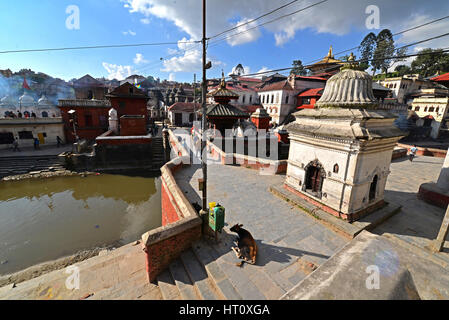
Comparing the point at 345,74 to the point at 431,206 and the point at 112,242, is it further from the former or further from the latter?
the point at 112,242

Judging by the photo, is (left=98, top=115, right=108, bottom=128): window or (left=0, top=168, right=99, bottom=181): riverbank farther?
(left=98, top=115, right=108, bottom=128): window

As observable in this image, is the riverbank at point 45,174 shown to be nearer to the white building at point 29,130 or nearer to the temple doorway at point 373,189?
the white building at point 29,130

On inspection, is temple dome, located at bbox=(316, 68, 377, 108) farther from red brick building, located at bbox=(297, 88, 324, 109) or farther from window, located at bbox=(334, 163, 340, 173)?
red brick building, located at bbox=(297, 88, 324, 109)

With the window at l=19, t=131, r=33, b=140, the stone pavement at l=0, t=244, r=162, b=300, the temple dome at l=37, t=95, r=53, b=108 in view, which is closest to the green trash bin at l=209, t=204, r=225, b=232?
the stone pavement at l=0, t=244, r=162, b=300

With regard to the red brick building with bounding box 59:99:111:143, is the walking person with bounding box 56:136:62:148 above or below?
below

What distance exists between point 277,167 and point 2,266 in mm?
13264

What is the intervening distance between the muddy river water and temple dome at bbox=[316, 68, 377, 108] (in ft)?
34.6

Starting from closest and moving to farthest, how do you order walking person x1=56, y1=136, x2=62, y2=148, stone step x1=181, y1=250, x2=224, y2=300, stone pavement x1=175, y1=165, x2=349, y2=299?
stone step x1=181, y1=250, x2=224, y2=300
stone pavement x1=175, y1=165, x2=349, y2=299
walking person x1=56, y1=136, x2=62, y2=148

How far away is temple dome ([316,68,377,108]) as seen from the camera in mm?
6211

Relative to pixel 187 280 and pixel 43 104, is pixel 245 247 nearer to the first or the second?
pixel 187 280

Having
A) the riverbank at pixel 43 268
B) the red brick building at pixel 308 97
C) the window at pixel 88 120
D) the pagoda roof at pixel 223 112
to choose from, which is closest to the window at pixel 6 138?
the window at pixel 88 120

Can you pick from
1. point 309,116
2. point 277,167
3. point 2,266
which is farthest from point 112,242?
point 309,116
